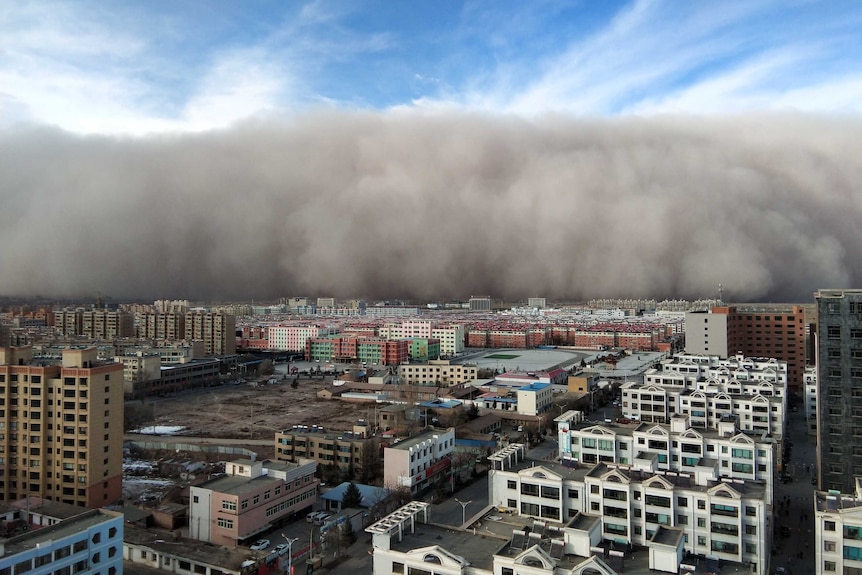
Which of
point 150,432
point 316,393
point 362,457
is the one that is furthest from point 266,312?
point 362,457

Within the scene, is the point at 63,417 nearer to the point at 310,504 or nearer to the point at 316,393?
the point at 310,504

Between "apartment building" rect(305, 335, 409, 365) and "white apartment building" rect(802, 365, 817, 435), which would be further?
"apartment building" rect(305, 335, 409, 365)

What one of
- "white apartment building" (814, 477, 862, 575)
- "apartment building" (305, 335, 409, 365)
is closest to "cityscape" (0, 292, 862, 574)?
"white apartment building" (814, 477, 862, 575)

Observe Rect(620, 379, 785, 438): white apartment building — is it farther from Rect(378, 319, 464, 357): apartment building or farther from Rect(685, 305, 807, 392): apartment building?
Rect(378, 319, 464, 357): apartment building

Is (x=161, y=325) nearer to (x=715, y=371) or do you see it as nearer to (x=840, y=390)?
(x=715, y=371)

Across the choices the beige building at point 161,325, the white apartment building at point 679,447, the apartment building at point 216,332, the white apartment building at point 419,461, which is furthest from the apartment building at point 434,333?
the white apartment building at point 679,447

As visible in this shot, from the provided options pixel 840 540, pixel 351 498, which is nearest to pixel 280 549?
pixel 351 498
